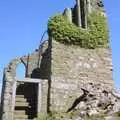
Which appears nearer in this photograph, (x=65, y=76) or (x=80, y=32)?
(x=65, y=76)

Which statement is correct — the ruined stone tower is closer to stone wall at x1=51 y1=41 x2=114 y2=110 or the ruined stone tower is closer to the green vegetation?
stone wall at x1=51 y1=41 x2=114 y2=110

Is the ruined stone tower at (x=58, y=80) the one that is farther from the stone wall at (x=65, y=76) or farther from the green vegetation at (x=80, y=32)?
the green vegetation at (x=80, y=32)

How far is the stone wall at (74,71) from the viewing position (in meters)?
14.8

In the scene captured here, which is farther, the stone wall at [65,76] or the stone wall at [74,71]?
the stone wall at [74,71]

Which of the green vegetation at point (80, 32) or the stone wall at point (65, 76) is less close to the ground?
the green vegetation at point (80, 32)

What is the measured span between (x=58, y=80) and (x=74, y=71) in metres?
0.87

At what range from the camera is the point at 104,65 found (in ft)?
52.4

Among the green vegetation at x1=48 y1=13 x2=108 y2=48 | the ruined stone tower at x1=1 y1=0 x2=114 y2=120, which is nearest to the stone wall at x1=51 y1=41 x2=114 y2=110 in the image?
the ruined stone tower at x1=1 y1=0 x2=114 y2=120

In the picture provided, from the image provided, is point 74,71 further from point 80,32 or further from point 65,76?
point 80,32

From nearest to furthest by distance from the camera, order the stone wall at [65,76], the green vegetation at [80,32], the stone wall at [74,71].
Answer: the stone wall at [65,76], the stone wall at [74,71], the green vegetation at [80,32]

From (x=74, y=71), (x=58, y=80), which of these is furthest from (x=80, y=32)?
(x=58, y=80)

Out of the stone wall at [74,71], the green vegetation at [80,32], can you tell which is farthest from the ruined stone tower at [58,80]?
the green vegetation at [80,32]

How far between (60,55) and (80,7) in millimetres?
3009

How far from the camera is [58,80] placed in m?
15.0
